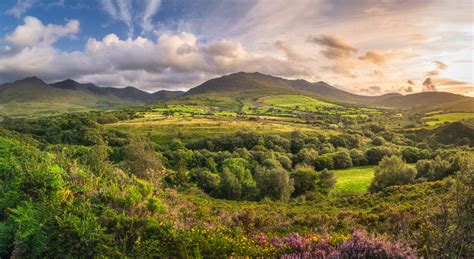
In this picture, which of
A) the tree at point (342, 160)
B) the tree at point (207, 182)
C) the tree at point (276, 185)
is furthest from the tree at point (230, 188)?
the tree at point (342, 160)

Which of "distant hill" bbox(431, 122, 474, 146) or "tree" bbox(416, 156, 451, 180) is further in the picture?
"distant hill" bbox(431, 122, 474, 146)

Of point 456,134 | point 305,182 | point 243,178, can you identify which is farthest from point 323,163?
point 456,134

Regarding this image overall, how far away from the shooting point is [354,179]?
5869 centimetres

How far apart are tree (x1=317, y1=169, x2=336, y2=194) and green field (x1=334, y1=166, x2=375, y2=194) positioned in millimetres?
1211

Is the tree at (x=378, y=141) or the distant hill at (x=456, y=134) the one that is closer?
the distant hill at (x=456, y=134)

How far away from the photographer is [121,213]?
8.35m

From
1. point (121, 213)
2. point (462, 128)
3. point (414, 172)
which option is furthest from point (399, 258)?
point (462, 128)

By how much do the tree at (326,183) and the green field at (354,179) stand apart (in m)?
1.21

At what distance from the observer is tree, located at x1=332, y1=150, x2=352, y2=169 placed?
73312mm

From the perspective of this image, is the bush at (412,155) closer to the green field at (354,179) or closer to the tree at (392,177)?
the green field at (354,179)

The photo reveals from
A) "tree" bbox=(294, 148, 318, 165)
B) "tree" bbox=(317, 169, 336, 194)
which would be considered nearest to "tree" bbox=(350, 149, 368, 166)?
"tree" bbox=(294, 148, 318, 165)

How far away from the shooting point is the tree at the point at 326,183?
49081 mm

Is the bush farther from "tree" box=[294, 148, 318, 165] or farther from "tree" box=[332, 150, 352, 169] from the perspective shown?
"tree" box=[294, 148, 318, 165]

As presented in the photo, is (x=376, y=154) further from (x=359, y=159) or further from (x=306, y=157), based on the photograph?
(x=306, y=157)
